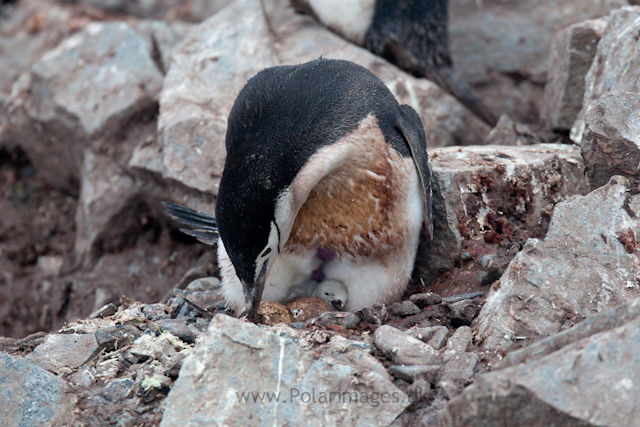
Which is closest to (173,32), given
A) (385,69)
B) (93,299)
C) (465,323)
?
(385,69)

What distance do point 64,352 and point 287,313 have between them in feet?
2.92

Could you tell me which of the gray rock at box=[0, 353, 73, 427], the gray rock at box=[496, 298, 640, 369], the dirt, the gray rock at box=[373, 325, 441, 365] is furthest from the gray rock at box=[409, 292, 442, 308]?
the dirt

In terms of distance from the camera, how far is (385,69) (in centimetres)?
448

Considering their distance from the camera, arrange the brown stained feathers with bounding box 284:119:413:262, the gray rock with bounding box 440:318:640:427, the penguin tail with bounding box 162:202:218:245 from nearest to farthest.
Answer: the gray rock with bounding box 440:318:640:427 < the brown stained feathers with bounding box 284:119:413:262 < the penguin tail with bounding box 162:202:218:245

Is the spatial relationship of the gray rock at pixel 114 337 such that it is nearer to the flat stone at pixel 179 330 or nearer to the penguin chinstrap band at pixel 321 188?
the flat stone at pixel 179 330

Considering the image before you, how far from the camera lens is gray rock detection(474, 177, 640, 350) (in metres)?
2.10

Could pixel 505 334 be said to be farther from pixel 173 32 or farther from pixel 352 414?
pixel 173 32

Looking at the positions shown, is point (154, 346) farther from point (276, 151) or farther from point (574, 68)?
point (574, 68)

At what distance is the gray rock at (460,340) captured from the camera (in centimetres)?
208

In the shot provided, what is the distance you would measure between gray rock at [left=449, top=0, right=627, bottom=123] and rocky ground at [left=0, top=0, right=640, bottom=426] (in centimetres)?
2

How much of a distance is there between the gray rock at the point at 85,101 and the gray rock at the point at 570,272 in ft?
10.4

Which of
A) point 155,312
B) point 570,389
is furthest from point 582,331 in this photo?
point 155,312

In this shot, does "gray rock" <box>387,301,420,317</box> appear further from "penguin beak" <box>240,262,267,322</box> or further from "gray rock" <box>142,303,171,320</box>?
"gray rock" <box>142,303,171,320</box>

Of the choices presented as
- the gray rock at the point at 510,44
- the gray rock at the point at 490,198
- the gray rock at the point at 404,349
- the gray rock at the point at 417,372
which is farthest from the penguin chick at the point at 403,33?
the gray rock at the point at 417,372
